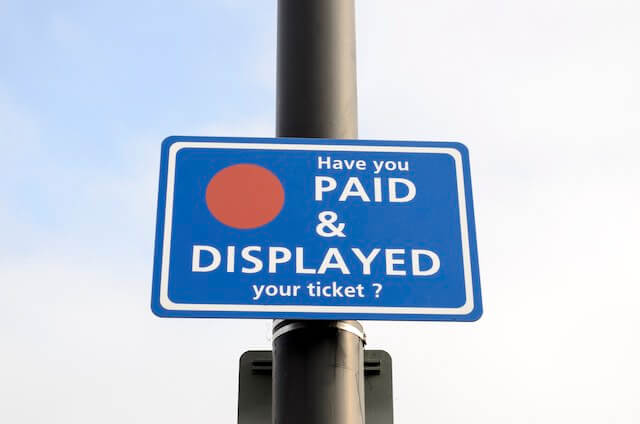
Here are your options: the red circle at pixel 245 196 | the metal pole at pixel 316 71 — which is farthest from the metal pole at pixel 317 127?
the red circle at pixel 245 196

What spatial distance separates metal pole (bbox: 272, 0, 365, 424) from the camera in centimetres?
249

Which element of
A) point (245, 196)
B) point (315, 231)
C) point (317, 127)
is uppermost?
point (317, 127)

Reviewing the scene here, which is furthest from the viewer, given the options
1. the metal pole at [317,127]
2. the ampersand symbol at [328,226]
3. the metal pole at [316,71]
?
the metal pole at [316,71]

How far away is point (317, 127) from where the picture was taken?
285cm

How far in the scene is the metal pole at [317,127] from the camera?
2.49m

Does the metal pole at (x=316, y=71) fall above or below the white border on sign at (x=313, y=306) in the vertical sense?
above

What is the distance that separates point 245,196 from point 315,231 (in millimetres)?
244

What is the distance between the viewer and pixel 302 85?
2896 millimetres

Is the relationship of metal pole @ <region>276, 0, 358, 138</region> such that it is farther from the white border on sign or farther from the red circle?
the red circle

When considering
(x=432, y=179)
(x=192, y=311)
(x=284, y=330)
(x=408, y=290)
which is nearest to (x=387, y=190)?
(x=432, y=179)

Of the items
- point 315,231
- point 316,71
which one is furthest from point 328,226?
point 316,71

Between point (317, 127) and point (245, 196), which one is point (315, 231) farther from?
point (317, 127)

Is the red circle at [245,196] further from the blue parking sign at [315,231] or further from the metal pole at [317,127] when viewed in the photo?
the metal pole at [317,127]

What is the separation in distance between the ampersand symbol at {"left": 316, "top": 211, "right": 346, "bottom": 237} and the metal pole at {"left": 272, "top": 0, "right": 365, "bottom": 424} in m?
0.26
